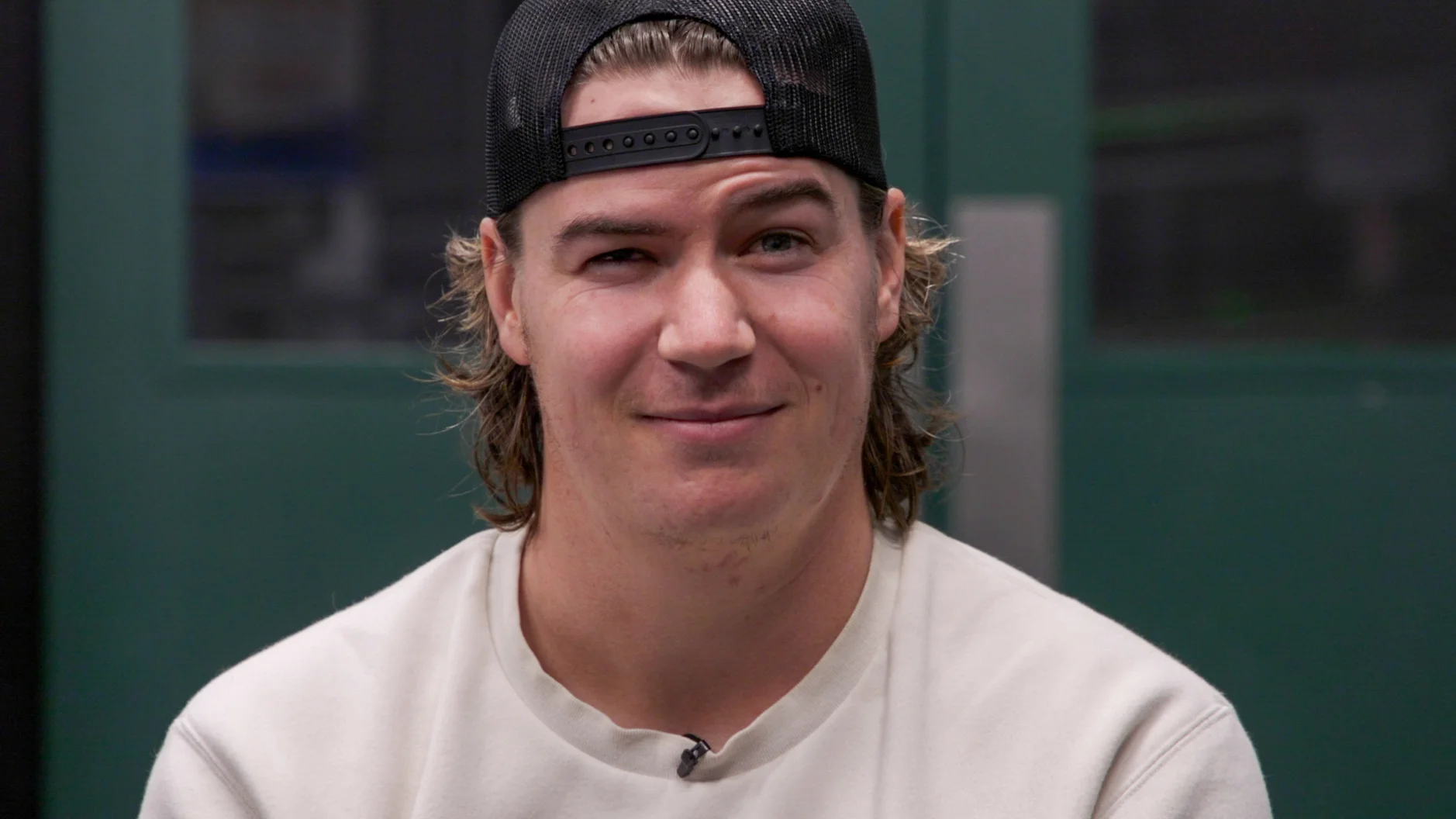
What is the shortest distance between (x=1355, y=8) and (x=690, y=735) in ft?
5.33

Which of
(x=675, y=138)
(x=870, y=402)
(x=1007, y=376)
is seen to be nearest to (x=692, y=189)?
(x=675, y=138)

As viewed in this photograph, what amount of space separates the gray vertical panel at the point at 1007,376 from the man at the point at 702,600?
61 cm

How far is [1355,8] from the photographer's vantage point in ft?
8.05

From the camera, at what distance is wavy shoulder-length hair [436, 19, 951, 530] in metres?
1.98

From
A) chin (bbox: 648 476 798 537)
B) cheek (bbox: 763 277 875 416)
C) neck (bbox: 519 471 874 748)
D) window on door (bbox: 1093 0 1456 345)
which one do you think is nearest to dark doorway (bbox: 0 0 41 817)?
neck (bbox: 519 471 874 748)

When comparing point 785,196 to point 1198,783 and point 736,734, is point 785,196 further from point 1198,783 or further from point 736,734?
point 1198,783

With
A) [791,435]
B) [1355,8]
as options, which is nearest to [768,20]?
[791,435]

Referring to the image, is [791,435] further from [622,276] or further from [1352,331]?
[1352,331]

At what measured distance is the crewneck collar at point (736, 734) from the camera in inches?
65.4

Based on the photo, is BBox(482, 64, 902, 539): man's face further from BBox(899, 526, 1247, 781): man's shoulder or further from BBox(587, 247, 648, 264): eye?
BBox(899, 526, 1247, 781): man's shoulder

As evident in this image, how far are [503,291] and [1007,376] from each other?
90 centimetres

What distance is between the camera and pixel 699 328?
1570 mm

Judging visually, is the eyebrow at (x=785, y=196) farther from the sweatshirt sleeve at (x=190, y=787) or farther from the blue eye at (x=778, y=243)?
the sweatshirt sleeve at (x=190, y=787)

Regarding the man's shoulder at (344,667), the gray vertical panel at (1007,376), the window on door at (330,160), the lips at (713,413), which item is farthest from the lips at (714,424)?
the window on door at (330,160)
